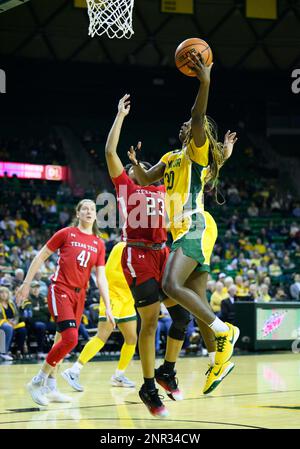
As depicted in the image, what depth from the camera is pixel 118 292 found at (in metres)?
10.9

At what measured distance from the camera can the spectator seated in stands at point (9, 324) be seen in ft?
44.6

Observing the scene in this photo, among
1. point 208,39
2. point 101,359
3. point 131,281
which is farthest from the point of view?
point 208,39

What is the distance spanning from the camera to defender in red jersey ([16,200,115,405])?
7.68m

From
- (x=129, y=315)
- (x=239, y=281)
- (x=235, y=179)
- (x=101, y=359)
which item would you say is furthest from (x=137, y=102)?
(x=129, y=315)

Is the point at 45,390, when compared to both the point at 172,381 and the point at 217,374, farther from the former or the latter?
the point at 217,374

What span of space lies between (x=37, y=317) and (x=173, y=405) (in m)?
7.27

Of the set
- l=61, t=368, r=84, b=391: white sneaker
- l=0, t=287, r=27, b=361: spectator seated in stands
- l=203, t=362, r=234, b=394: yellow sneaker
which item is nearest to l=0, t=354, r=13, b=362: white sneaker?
l=0, t=287, r=27, b=361: spectator seated in stands

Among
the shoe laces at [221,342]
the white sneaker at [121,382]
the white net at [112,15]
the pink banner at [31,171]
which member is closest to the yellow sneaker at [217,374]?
the shoe laces at [221,342]

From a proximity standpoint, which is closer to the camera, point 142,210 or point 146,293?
point 146,293

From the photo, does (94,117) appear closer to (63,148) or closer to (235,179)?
(63,148)

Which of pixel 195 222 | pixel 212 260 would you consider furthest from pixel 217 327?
pixel 212 260

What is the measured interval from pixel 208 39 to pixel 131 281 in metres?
23.1

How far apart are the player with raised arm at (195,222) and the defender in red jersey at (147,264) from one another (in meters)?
0.33

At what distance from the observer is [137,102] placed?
1184 inches
